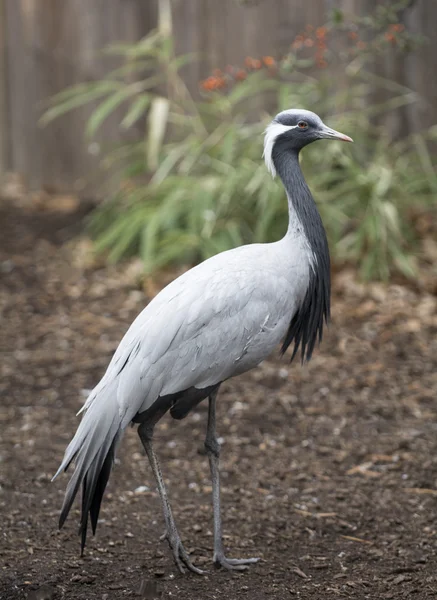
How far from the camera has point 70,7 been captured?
8.20 m

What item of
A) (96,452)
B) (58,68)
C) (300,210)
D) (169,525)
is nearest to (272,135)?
(300,210)

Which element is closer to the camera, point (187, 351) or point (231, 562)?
point (187, 351)

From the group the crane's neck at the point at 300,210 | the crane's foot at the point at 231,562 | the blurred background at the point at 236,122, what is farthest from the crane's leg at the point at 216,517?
the blurred background at the point at 236,122

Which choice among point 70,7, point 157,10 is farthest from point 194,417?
point 70,7

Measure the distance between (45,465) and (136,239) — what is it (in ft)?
9.57

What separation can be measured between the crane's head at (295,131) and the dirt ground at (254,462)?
1604 millimetres

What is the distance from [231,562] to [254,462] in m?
1.01

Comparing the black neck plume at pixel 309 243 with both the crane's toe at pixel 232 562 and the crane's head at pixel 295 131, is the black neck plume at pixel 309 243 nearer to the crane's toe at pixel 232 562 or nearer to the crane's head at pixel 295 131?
the crane's head at pixel 295 131

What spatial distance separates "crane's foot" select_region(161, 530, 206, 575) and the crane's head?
161 centimetres

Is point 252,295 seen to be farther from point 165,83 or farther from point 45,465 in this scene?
point 165,83

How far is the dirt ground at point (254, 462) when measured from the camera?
3.32m

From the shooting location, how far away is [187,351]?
332 cm

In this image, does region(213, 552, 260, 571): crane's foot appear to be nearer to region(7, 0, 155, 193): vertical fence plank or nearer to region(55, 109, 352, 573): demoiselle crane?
region(55, 109, 352, 573): demoiselle crane

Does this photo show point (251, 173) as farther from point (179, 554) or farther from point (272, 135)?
point (179, 554)
